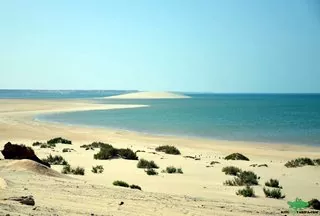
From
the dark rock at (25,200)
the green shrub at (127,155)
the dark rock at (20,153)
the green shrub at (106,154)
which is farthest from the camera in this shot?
the green shrub at (127,155)

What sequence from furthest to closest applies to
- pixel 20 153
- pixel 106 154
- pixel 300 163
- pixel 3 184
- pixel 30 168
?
pixel 106 154 < pixel 300 163 < pixel 20 153 < pixel 30 168 < pixel 3 184

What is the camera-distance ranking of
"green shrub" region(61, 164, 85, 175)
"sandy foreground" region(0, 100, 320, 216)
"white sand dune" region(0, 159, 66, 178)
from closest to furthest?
1. "sandy foreground" region(0, 100, 320, 216)
2. "white sand dune" region(0, 159, 66, 178)
3. "green shrub" region(61, 164, 85, 175)

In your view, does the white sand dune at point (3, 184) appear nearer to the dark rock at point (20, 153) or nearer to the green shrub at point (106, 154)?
the dark rock at point (20, 153)

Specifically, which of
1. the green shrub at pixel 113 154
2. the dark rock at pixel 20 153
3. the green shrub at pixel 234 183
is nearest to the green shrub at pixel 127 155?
the green shrub at pixel 113 154

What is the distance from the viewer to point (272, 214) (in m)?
8.68

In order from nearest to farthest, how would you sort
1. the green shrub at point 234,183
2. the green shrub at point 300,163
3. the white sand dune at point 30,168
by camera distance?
the white sand dune at point 30,168
the green shrub at point 234,183
the green shrub at point 300,163

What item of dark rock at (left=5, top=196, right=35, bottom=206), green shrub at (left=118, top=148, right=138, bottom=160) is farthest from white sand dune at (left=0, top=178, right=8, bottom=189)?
green shrub at (left=118, top=148, right=138, bottom=160)

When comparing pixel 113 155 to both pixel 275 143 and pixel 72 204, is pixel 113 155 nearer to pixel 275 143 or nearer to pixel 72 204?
pixel 72 204

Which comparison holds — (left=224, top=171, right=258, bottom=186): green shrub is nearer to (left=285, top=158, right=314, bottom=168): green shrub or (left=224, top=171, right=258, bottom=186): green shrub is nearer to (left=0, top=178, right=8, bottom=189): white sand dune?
(left=285, top=158, right=314, bottom=168): green shrub

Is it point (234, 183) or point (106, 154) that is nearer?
point (234, 183)

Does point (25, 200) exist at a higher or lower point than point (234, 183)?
lower

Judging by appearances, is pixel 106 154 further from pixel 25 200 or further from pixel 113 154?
pixel 25 200

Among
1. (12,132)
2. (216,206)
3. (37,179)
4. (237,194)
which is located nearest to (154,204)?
(216,206)

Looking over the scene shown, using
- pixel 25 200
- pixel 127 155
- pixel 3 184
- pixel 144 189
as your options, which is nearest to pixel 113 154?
Answer: pixel 127 155
